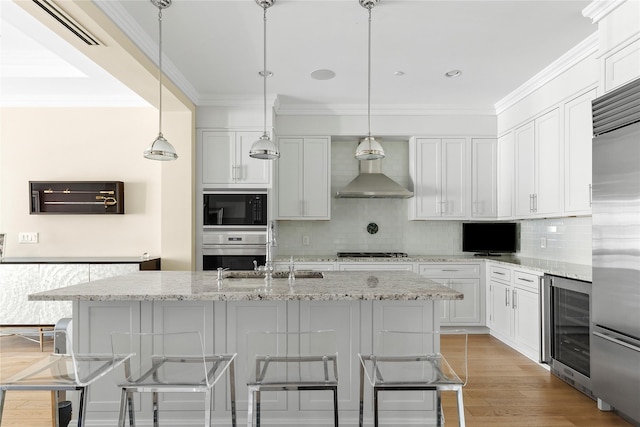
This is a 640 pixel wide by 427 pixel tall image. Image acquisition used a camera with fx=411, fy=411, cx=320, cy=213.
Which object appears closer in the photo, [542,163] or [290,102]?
[542,163]

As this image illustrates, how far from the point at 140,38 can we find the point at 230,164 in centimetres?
186

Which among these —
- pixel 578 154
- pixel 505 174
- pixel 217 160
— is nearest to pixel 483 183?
pixel 505 174

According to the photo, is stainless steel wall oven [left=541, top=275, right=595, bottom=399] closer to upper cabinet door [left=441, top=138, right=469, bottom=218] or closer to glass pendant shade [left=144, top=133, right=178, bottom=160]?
upper cabinet door [left=441, top=138, right=469, bottom=218]

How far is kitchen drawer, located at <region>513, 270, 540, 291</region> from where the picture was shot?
3766 mm

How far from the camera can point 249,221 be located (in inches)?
188

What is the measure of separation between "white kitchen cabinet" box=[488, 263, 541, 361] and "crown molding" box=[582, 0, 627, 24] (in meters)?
2.10

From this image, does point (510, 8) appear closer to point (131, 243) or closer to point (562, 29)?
point (562, 29)

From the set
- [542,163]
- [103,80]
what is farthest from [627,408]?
[103,80]

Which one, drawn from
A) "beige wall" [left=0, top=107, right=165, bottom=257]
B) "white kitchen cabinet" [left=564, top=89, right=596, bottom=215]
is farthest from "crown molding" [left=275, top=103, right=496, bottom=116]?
"beige wall" [left=0, top=107, right=165, bottom=257]

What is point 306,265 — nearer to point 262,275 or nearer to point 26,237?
point 262,275

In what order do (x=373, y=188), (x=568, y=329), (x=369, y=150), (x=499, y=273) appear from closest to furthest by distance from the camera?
(x=369, y=150) → (x=568, y=329) → (x=499, y=273) → (x=373, y=188)

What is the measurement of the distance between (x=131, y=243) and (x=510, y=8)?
4.56m

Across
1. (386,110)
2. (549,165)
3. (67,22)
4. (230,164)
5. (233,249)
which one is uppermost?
(386,110)

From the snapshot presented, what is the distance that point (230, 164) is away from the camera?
4836 millimetres
